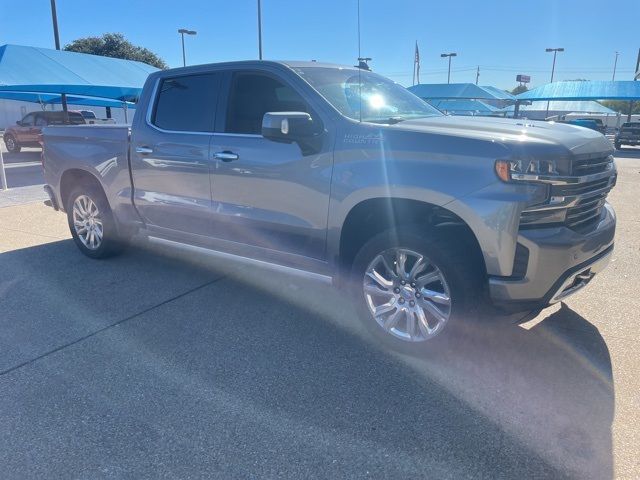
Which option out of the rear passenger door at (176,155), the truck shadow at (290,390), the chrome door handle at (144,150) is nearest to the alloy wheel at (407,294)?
the truck shadow at (290,390)

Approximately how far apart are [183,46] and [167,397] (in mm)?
43747

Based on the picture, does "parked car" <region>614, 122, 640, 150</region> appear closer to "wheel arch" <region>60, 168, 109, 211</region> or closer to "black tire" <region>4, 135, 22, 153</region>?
"wheel arch" <region>60, 168, 109, 211</region>

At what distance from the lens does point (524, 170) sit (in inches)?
113

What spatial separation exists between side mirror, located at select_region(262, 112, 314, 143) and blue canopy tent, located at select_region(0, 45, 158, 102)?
14.6 meters

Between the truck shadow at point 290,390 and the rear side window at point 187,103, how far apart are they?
1.57 m

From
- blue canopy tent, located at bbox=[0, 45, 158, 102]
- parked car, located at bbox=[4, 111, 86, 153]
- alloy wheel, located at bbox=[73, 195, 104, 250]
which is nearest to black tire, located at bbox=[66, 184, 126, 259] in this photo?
alloy wheel, located at bbox=[73, 195, 104, 250]

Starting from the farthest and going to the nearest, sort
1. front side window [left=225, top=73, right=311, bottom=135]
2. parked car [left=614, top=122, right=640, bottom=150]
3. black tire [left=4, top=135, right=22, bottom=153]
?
parked car [left=614, top=122, right=640, bottom=150], black tire [left=4, top=135, right=22, bottom=153], front side window [left=225, top=73, right=311, bottom=135]

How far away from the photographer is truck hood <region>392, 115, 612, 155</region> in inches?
117

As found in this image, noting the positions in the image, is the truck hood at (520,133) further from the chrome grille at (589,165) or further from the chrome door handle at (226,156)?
the chrome door handle at (226,156)

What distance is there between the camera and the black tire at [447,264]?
10.4ft

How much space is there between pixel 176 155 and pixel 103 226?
4.97 feet

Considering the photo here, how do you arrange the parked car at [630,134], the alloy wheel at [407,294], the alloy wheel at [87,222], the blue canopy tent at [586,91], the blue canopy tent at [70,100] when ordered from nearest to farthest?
the alloy wheel at [407,294]
the alloy wheel at [87,222]
the blue canopy tent at [70,100]
the parked car at [630,134]
the blue canopy tent at [586,91]

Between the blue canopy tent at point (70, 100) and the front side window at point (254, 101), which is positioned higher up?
the blue canopy tent at point (70, 100)

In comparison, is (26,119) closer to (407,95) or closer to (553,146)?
(407,95)
